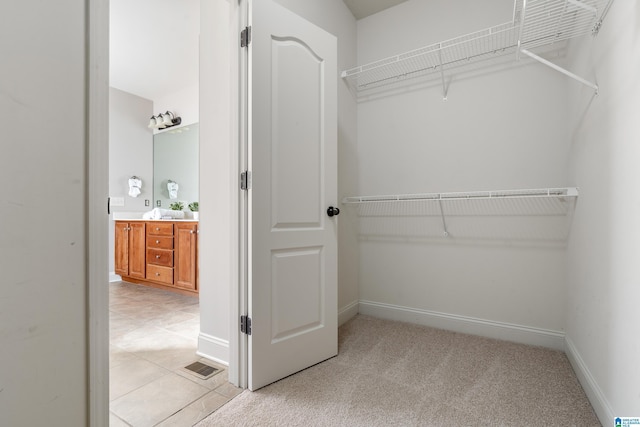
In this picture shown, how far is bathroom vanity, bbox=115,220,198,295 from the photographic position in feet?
11.1

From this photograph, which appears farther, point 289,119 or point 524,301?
point 524,301

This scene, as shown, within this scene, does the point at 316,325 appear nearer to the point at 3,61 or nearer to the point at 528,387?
the point at 528,387

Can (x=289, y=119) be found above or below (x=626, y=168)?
above

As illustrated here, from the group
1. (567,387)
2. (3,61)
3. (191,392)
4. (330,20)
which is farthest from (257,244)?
(330,20)

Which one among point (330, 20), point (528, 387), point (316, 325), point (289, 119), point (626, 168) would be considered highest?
point (330, 20)

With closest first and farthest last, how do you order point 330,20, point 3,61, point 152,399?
point 3,61, point 152,399, point 330,20

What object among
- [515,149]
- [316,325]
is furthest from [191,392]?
[515,149]

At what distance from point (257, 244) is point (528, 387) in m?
1.58

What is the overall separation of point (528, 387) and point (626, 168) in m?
1.15

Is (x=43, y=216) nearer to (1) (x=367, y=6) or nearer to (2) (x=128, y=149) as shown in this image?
(1) (x=367, y=6)

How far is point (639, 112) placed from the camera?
1.07 meters

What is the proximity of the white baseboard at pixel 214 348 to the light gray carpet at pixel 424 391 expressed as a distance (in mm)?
390

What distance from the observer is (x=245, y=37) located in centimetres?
161

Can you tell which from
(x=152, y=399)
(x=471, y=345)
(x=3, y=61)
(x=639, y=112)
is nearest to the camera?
(x=3, y=61)
